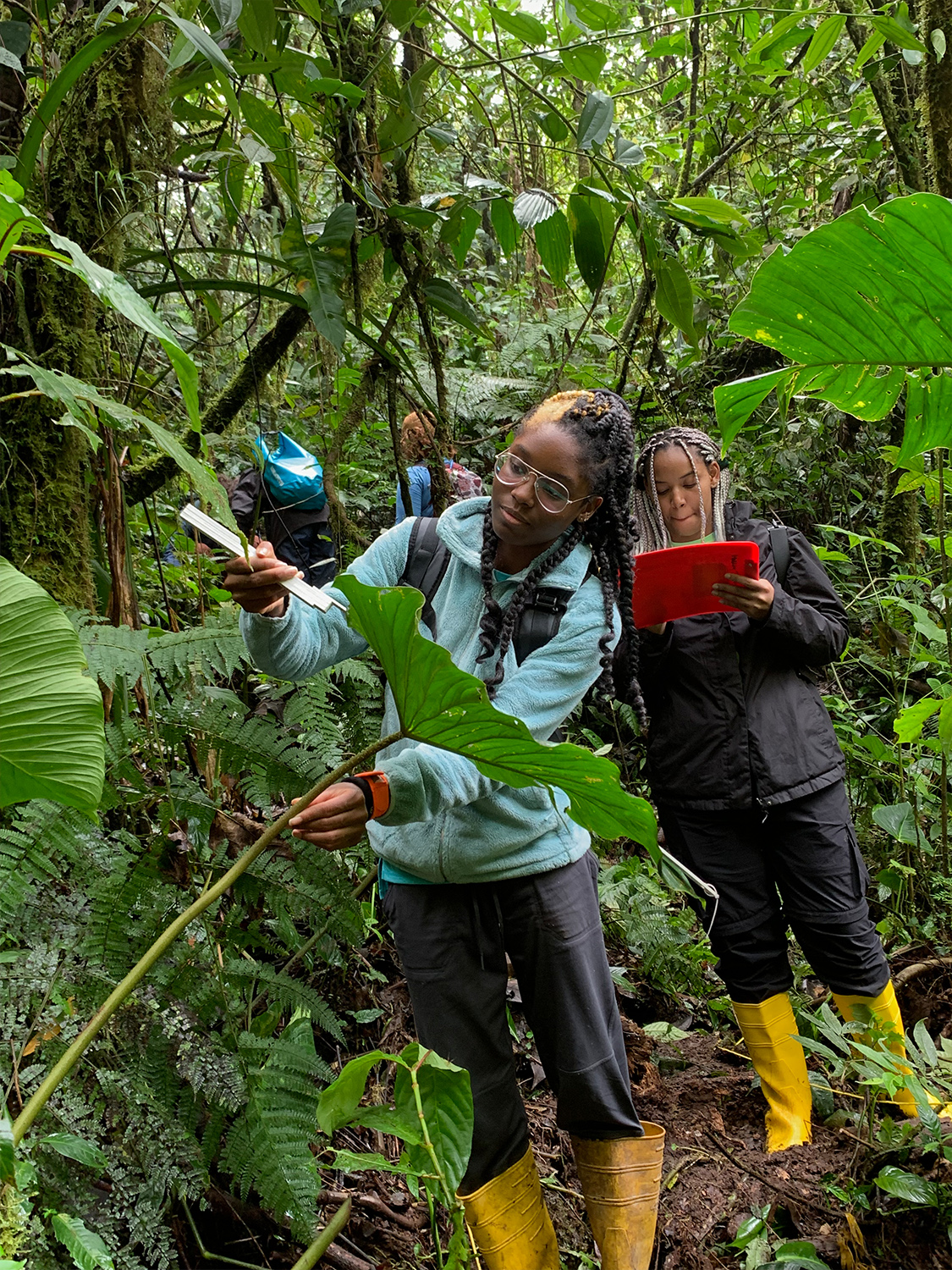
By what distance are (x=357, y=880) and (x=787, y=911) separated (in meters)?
1.23

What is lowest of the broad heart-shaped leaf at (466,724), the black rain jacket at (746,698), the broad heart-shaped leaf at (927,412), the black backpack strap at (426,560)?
the black rain jacket at (746,698)

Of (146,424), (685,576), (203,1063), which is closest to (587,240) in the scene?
(685,576)

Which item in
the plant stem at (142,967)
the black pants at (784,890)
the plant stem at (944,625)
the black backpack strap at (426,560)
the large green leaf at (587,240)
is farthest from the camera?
the plant stem at (944,625)

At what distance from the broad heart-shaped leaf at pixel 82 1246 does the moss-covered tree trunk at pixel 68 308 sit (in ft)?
3.47

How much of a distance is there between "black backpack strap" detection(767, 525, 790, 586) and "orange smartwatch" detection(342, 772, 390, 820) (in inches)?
64.1

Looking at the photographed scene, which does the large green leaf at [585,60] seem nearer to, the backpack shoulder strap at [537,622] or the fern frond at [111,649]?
the backpack shoulder strap at [537,622]

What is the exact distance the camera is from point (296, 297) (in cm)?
201

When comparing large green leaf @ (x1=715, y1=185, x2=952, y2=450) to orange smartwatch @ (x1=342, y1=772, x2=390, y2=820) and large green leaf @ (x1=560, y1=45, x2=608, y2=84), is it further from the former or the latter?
large green leaf @ (x1=560, y1=45, x2=608, y2=84)

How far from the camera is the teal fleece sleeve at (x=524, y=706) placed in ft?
5.16

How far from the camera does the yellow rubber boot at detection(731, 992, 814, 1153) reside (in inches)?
106

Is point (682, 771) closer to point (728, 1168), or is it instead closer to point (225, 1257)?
point (728, 1168)

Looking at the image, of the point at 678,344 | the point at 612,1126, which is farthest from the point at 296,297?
the point at 678,344

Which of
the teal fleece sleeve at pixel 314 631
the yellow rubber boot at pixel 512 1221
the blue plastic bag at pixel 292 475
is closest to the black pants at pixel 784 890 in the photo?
the yellow rubber boot at pixel 512 1221

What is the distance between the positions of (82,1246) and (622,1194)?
1154 mm
